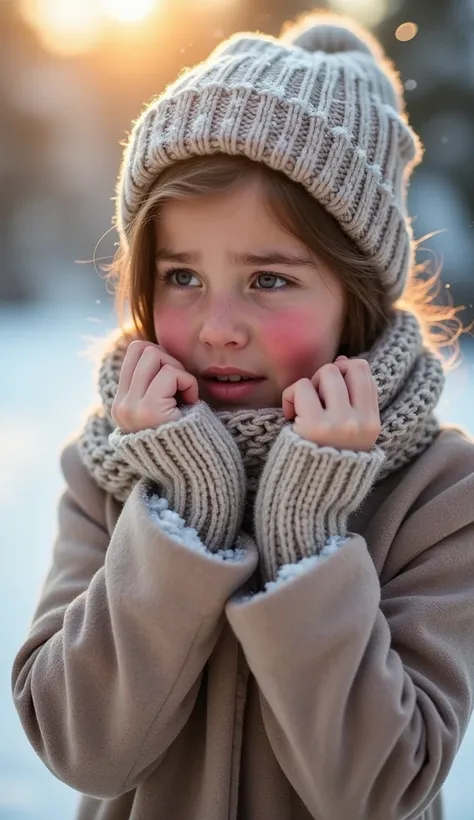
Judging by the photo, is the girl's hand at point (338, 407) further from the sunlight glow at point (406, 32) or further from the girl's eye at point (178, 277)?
the sunlight glow at point (406, 32)

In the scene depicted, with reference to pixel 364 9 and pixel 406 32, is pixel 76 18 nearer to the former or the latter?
pixel 364 9

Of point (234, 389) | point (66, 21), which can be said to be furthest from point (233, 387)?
point (66, 21)

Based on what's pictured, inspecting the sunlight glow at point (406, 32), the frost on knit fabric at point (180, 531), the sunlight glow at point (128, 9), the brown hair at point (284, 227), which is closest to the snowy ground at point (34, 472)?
the brown hair at point (284, 227)

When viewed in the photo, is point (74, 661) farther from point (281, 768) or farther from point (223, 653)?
point (281, 768)

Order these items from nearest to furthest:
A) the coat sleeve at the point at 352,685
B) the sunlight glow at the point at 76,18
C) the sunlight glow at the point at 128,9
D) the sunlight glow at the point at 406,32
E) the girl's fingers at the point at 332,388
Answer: the coat sleeve at the point at 352,685 < the girl's fingers at the point at 332,388 < the sunlight glow at the point at 128,9 < the sunlight glow at the point at 76,18 < the sunlight glow at the point at 406,32

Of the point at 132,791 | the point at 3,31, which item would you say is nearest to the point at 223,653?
the point at 132,791

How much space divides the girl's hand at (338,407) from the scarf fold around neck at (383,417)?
7 cm

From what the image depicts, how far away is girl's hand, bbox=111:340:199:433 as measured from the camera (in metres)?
0.94

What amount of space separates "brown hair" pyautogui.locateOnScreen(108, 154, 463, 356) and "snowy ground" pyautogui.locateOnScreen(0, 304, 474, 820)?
46 centimetres

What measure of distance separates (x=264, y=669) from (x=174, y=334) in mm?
489

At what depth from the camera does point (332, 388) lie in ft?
2.98

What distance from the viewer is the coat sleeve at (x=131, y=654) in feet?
2.66

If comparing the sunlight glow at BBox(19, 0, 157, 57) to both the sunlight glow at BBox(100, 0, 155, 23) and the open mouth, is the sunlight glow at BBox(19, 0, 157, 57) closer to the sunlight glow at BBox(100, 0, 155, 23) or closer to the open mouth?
the sunlight glow at BBox(100, 0, 155, 23)

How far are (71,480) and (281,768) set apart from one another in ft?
1.65
